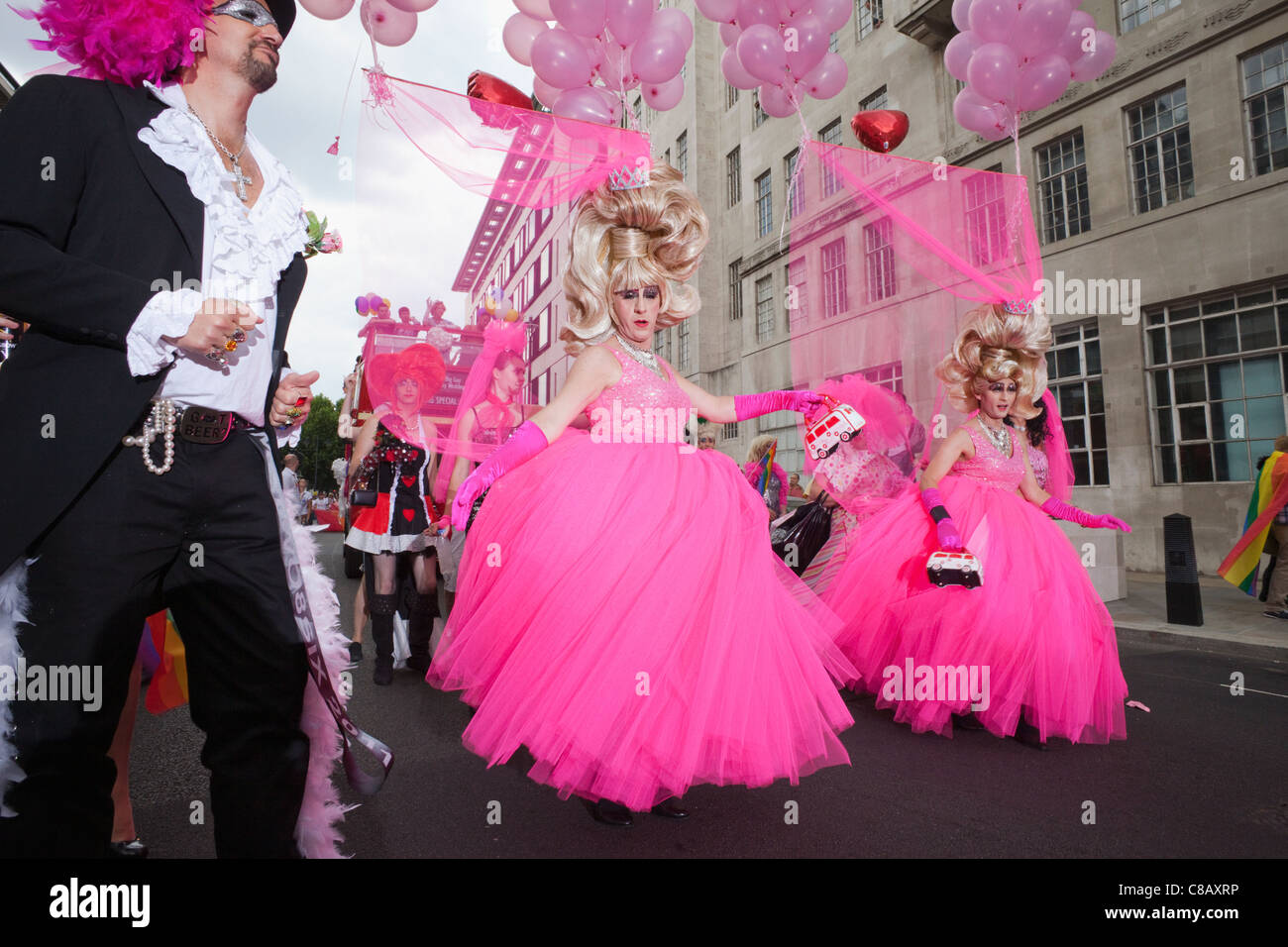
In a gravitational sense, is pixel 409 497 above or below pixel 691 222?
below

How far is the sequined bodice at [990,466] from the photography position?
441 centimetres

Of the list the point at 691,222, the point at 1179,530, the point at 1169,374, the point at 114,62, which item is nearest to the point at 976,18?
the point at 691,222

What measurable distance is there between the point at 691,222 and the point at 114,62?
2.19 meters

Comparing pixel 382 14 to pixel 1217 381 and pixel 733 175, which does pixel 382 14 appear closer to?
pixel 1217 381

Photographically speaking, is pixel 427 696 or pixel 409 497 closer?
pixel 427 696

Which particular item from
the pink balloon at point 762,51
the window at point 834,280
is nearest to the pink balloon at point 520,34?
the pink balloon at point 762,51

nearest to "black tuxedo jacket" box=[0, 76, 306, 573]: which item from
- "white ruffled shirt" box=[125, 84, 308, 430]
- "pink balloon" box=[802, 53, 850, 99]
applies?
"white ruffled shirt" box=[125, 84, 308, 430]

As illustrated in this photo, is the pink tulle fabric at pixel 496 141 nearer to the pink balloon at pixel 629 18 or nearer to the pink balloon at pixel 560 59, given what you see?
the pink balloon at pixel 560 59

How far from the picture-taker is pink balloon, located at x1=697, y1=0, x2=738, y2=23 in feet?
19.5

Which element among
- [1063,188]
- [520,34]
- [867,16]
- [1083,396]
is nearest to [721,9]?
[520,34]

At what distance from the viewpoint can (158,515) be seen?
1573mm
